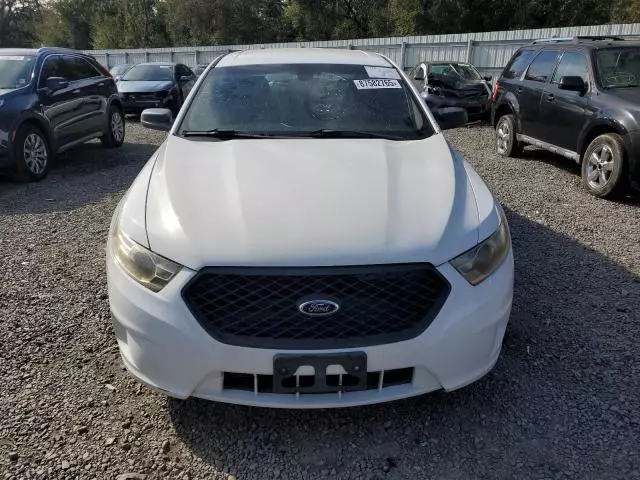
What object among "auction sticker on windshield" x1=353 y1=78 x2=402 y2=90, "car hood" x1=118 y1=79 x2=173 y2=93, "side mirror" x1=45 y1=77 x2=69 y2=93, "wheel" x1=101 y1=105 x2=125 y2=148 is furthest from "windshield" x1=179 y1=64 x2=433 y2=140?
"car hood" x1=118 y1=79 x2=173 y2=93

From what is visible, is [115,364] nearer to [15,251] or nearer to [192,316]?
[192,316]

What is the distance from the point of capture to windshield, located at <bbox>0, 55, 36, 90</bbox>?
707 cm

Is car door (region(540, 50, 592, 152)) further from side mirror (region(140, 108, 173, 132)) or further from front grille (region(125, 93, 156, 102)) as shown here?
front grille (region(125, 93, 156, 102))

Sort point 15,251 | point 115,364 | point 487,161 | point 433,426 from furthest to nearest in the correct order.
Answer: point 487,161
point 15,251
point 115,364
point 433,426

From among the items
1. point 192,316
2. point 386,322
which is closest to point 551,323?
point 386,322

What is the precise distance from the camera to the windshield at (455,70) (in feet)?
44.0

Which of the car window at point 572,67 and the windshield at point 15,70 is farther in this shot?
the windshield at point 15,70

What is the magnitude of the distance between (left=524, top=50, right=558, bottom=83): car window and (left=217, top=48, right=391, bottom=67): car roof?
4383 mm

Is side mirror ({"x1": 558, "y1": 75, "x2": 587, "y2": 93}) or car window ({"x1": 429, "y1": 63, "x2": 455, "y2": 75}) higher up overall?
car window ({"x1": 429, "y1": 63, "x2": 455, "y2": 75})

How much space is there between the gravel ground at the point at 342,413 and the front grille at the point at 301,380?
340mm

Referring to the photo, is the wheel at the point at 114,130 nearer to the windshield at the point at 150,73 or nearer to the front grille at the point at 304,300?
the windshield at the point at 150,73

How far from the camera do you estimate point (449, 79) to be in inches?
516

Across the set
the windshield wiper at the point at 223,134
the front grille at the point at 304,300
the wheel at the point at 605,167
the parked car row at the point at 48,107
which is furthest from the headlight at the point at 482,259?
the parked car row at the point at 48,107

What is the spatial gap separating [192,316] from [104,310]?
1.67 m
